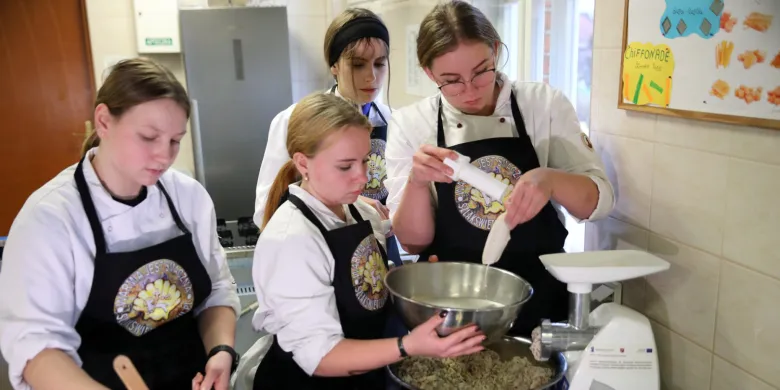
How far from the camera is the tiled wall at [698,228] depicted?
1160mm

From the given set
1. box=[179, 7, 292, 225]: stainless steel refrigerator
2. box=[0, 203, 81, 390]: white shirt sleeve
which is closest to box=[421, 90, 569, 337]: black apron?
box=[0, 203, 81, 390]: white shirt sleeve

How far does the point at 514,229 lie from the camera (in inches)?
57.8

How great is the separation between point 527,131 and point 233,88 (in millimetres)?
2530

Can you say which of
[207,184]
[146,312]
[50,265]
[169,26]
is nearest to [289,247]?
[146,312]

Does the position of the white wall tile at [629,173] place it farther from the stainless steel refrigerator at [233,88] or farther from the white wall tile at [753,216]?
the stainless steel refrigerator at [233,88]

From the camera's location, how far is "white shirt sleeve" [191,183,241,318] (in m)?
1.46

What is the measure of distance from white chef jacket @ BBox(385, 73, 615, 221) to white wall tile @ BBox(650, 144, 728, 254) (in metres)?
0.11

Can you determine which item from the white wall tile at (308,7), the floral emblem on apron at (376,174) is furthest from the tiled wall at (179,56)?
the floral emblem on apron at (376,174)

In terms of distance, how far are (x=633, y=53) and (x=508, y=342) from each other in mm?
724

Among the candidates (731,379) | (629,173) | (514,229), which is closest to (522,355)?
(514,229)

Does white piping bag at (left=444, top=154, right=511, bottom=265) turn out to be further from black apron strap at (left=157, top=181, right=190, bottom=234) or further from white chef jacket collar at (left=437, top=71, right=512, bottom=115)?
black apron strap at (left=157, top=181, right=190, bottom=234)

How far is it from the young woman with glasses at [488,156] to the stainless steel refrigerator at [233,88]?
2.34 meters

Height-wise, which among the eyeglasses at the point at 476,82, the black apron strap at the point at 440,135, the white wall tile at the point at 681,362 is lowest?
the white wall tile at the point at 681,362

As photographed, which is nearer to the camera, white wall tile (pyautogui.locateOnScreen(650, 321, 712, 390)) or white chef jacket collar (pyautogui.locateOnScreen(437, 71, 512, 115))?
white wall tile (pyautogui.locateOnScreen(650, 321, 712, 390))
